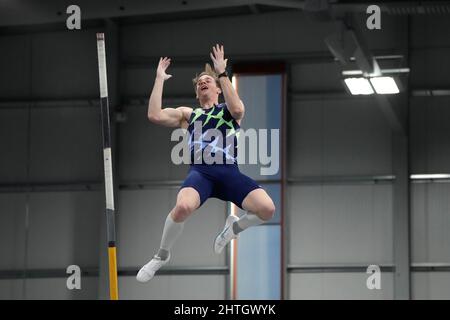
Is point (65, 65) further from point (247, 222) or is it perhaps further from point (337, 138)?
point (247, 222)

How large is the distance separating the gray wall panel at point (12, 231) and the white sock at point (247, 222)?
20.1 metres

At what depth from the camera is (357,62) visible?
24484 millimetres

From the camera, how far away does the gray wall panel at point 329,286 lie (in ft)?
95.8

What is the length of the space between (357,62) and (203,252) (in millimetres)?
8726

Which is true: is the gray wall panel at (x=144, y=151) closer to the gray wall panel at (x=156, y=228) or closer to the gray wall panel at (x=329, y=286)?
the gray wall panel at (x=156, y=228)

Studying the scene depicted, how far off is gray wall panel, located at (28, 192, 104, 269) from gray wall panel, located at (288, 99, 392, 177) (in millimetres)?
6338

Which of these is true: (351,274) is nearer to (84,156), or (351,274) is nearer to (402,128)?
(402,128)

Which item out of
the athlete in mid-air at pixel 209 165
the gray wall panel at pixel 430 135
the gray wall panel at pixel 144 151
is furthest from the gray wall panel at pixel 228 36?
the athlete in mid-air at pixel 209 165

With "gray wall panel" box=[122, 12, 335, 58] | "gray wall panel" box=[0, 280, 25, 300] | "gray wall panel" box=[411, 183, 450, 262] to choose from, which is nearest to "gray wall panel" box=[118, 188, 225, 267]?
"gray wall panel" box=[0, 280, 25, 300]

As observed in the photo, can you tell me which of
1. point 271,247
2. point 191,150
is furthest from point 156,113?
point 271,247

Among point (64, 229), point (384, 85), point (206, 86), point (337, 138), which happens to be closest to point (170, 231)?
point (206, 86)

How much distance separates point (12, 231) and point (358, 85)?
12.4 m

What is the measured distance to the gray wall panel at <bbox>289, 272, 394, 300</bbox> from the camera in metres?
29.2
